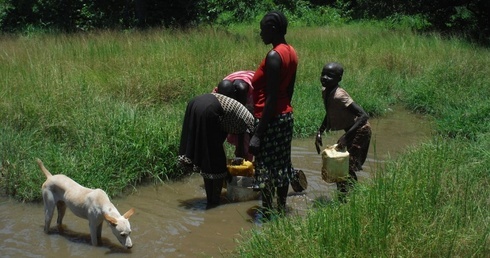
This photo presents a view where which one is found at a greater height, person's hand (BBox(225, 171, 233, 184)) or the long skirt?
the long skirt

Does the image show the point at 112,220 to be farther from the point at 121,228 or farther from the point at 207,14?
the point at 207,14

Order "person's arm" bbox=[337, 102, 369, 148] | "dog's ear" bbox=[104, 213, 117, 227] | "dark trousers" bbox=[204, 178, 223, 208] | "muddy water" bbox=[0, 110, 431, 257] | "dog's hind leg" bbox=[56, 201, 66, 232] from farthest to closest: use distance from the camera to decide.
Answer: "dark trousers" bbox=[204, 178, 223, 208] < "person's arm" bbox=[337, 102, 369, 148] < "dog's hind leg" bbox=[56, 201, 66, 232] < "muddy water" bbox=[0, 110, 431, 257] < "dog's ear" bbox=[104, 213, 117, 227]

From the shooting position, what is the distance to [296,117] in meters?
8.74

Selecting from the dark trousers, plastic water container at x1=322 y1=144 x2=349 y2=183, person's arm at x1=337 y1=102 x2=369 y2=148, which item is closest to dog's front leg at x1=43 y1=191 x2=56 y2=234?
the dark trousers

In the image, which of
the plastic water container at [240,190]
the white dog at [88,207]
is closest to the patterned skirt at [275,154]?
the plastic water container at [240,190]

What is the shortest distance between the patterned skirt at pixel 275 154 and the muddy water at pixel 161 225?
32cm

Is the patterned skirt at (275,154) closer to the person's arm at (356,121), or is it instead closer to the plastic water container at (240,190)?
the person's arm at (356,121)

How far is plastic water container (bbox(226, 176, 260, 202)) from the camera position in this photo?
20.3 ft

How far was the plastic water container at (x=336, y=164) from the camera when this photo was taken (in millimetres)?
5512

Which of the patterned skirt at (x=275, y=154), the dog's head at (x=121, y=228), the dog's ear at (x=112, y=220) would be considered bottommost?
the dog's head at (x=121, y=228)

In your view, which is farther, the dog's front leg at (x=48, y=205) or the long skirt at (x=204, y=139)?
the long skirt at (x=204, y=139)

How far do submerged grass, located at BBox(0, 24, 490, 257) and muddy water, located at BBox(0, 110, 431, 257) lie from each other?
0.26 meters

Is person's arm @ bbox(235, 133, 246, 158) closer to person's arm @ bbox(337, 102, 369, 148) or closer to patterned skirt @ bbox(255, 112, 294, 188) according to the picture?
patterned skirt @ bbox(255, 112, 294, 188)

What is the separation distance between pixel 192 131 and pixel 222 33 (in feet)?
24.0
